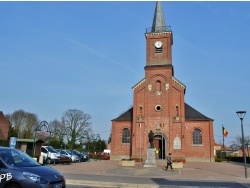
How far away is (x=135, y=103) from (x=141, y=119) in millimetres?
2562

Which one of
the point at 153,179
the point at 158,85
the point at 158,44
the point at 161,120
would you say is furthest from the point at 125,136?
the point at 153,179

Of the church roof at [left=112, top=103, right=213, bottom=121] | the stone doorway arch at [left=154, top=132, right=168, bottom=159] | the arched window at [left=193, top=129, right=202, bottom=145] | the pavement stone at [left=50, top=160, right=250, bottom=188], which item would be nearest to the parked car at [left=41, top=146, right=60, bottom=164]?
the pavement stone at [left=50, top=160, right=250, bottom=188]

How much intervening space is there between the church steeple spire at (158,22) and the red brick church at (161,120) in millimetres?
704

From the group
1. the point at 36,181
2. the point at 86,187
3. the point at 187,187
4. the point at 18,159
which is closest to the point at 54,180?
the point at 36,181

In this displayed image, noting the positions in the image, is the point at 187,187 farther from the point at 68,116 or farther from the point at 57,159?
the point at 68,116

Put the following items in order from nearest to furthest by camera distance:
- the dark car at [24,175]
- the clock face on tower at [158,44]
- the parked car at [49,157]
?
the dark car at [24,175] → the parked car at [49,157] → the clock face on tower at [158,44]

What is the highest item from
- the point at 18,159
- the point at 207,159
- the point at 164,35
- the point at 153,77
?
the point at 164,35

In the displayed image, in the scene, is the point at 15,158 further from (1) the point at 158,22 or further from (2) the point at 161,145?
(1) the point at 158,22

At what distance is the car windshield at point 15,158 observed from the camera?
24.5 feet

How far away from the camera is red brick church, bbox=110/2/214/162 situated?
35.8 metres

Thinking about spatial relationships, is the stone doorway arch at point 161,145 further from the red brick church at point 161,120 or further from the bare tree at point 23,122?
the bare tree at point 23,122

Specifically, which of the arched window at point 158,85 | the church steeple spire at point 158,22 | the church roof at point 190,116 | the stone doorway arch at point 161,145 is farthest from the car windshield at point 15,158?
the church steeple spire at point 158,22

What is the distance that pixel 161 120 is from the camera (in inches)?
1431

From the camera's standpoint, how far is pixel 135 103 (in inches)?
1499
